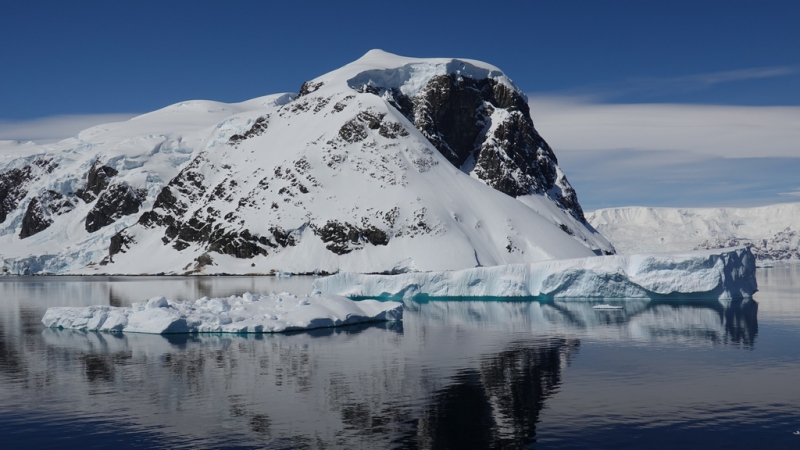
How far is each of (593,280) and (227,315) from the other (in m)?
41.7

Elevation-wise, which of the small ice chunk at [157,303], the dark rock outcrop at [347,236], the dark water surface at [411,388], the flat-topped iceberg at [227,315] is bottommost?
the dark water surface at [411,388]

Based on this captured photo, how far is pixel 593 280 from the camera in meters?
75.4

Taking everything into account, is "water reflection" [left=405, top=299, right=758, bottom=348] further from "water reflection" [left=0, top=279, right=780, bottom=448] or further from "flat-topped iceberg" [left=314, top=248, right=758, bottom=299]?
"flat-topped iceberg" [left=314, top=248, right=758, bottom=299]

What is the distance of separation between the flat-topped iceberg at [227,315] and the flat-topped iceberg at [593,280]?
18.0 m

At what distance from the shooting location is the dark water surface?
22750 mm

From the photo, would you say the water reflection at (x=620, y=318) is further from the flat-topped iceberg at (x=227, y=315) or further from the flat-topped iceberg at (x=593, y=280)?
the flat-topped iceberg at (x=227, y=315)

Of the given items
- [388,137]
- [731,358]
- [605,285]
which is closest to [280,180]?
[388,137]

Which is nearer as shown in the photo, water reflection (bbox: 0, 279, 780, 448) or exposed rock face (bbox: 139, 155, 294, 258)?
water reflection (bbox: 0, 279, 780, 448)

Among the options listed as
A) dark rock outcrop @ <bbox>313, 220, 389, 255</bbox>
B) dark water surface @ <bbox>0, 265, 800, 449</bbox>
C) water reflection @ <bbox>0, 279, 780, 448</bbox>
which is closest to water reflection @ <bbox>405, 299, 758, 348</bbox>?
water reflection @ <bbox>0, 279, 780, 448</bbox>

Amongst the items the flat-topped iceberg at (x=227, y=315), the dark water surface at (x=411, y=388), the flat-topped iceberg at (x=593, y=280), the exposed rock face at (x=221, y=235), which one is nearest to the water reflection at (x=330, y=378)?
the dark water surface at (x=411, y=388)

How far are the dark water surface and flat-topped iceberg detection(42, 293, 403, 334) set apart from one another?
4.64ft

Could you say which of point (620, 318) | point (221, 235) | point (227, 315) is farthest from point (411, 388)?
point (221, 235)

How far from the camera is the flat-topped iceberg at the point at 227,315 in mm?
49125

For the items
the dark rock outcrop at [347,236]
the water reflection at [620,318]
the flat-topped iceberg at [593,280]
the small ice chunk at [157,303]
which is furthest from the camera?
the dark rock outcrop at [347,236]
